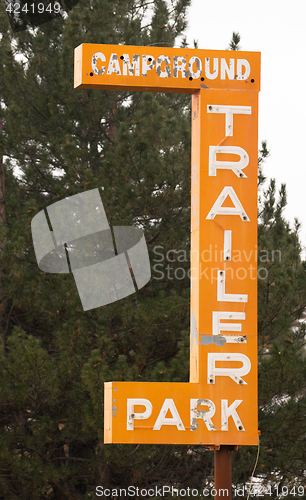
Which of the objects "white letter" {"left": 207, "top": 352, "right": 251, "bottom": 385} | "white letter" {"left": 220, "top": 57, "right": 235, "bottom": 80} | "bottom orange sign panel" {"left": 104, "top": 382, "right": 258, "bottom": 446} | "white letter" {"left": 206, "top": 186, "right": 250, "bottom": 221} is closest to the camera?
"bottom orange sign panel" {"left": 104, "top": 382, "right": 258, "bottom": 446}

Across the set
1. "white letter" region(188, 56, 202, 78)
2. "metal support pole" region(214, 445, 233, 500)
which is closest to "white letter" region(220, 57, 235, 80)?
"white letter" region(188, 56, 202, 78)

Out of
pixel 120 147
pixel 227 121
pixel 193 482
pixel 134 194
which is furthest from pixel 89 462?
pixel 227 121

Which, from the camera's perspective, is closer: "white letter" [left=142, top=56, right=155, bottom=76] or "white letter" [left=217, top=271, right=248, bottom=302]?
"white letter" [left=217, top=271, right=248, bottom=302]

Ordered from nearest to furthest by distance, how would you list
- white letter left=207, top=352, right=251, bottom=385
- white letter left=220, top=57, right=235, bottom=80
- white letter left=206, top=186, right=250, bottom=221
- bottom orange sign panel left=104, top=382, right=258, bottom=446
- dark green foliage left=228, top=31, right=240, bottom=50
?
bottom orange sign panel left=104, top=382, right=258, bottom=446 → white letter left=207, top=352, right=251, bottom=385 → white letter left=206, top=186, right=250, bottom=221 → white letter left=220, top=57, right=235, bottom=80 → dark green foliage left=228, top=31, right=240, bottom=50

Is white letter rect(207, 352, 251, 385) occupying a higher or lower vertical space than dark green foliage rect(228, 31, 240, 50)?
lower

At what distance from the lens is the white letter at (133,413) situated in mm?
4086

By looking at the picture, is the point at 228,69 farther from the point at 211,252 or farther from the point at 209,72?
the point at 211,252

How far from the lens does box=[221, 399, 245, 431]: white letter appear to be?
13.6 ft

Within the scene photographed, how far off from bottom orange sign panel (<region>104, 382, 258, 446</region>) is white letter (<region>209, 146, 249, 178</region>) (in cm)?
157

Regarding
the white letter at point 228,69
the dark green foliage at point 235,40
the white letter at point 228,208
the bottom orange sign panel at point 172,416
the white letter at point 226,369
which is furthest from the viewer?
the dark green foliage at point 235,40

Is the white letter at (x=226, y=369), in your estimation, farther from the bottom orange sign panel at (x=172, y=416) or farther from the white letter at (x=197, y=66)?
the white letter at (x=197, y=66)

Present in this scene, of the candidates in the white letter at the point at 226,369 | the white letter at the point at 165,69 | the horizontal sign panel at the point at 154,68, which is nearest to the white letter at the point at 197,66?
the horizontal sign panel at the point at 154,68

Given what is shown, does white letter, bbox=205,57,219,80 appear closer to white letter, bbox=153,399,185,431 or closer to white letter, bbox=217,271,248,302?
white letter, bbox=217,271,248,302

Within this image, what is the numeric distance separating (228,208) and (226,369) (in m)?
1.16
